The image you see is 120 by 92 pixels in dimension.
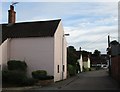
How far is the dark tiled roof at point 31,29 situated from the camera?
37.5 m

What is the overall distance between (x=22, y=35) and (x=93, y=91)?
17980mm

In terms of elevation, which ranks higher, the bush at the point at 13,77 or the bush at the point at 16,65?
the bush at the point at 16,65

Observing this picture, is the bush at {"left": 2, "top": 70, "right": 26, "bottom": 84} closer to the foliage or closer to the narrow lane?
the foliage

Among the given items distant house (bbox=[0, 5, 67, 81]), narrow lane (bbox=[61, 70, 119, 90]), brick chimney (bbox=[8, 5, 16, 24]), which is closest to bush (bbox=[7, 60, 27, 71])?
distant house (bbox=[0, 5, 67, 81])

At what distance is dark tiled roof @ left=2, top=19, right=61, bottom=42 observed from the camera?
3754 centimetres

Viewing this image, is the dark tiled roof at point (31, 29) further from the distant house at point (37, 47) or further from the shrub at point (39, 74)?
the shrub at point (39, 74)

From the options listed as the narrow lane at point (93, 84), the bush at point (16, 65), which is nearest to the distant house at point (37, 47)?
the bush at point (16, 65)

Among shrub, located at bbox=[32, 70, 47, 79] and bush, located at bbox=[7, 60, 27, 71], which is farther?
bush, located at bbox=[7, 60, 27, 71]

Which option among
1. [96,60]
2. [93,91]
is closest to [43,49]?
[93,91]

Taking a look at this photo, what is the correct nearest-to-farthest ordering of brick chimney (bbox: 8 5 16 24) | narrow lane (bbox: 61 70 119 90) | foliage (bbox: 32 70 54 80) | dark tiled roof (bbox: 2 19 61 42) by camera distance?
narrow lane (bbox: 61 70 119 90) < foliage (bbox: 32 70 54 80) < dark tiled roof (bbox: 2 19 61 42) < brick chimney (bbox: 8 5 16 24)

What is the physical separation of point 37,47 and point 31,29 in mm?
3877

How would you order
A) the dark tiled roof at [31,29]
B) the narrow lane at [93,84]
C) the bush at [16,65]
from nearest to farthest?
the narrow lane at [93,84] → the bush at [16,65] → the dark tiled roof at [31,29]

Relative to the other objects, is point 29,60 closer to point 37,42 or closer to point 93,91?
point 37,42

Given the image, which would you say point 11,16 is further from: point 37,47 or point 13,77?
point 13,77
